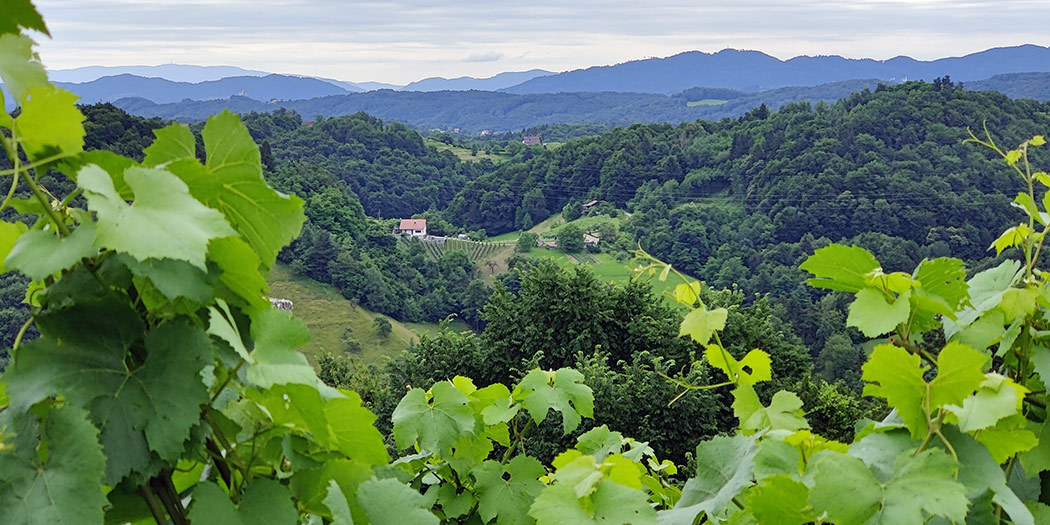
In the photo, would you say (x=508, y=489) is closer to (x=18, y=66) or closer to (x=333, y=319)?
(x=18, y=66)

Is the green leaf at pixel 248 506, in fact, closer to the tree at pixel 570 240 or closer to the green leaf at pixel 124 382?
the green leaf at pixel 124 382

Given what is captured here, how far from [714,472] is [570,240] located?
64.3m

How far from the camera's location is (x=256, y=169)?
83 centimetres

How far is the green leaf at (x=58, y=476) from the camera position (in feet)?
2.15

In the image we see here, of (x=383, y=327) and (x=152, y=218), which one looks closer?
(x=152, y=218)

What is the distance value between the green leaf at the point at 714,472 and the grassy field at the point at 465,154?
106858mm

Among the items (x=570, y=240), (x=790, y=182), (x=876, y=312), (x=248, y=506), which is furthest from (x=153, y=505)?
(x=790, y=182)

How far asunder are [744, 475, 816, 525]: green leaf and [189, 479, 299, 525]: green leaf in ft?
1.78

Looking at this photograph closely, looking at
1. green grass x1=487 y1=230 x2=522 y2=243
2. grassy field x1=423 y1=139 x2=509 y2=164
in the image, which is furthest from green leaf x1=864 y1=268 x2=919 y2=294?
grassy field x1=423 y1=139 x2=509 y2=164

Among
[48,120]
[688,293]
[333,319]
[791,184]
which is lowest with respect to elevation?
[333,319]

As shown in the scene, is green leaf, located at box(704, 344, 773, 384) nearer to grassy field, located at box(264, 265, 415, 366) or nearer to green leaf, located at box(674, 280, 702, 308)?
green leaf, located at box(674, 280, 702, 308)

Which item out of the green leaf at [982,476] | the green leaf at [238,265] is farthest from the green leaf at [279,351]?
the green leaf at [982,476]

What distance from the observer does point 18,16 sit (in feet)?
2.41

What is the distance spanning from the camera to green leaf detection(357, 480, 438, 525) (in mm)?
865
